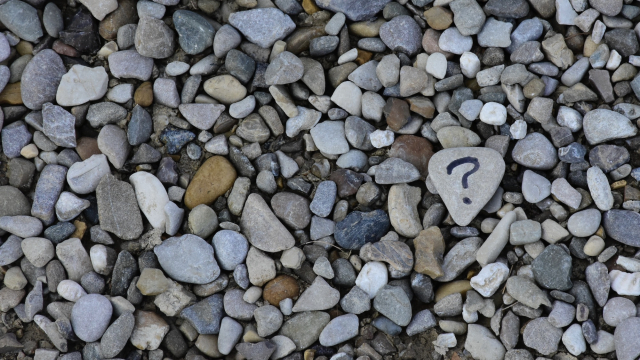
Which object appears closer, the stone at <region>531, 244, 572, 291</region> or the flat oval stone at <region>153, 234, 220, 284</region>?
the stone at <region>531, 244, 572, 291</region>

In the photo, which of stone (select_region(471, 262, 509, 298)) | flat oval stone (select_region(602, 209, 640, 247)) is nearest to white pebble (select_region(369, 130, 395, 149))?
stone (select_region(471, 262, 509, 298))

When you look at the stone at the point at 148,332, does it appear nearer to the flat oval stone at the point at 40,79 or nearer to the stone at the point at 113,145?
the stone at the point at 113,145

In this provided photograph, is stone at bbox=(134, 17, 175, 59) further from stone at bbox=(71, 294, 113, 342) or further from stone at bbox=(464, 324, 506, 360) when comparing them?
stone at bbox=(464, 324, 506, 360)

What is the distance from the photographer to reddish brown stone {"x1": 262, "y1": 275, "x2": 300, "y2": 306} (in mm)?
2076

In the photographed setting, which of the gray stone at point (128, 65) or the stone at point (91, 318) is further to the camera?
the gray stone at point (128, 65)

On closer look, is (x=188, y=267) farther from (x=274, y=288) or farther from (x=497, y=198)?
(x=497, y=198)

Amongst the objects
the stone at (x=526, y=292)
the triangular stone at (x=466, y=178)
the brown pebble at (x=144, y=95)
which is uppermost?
the brown pebble at (x=144, y=95)

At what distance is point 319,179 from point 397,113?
409mm

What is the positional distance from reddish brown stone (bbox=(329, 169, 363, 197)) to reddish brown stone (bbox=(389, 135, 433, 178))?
177mm

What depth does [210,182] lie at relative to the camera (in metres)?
2.18

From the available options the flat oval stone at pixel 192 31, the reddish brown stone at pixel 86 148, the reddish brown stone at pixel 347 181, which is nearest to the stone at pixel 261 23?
the flat oval stone at pixel 192 31

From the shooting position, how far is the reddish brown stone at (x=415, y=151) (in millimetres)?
2176

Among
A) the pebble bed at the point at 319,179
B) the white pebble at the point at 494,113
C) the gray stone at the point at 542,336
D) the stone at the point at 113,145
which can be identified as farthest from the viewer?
the stone at the point at 113,145

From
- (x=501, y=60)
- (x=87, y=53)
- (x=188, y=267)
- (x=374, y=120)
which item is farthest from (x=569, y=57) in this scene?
(x=87, y=53)
